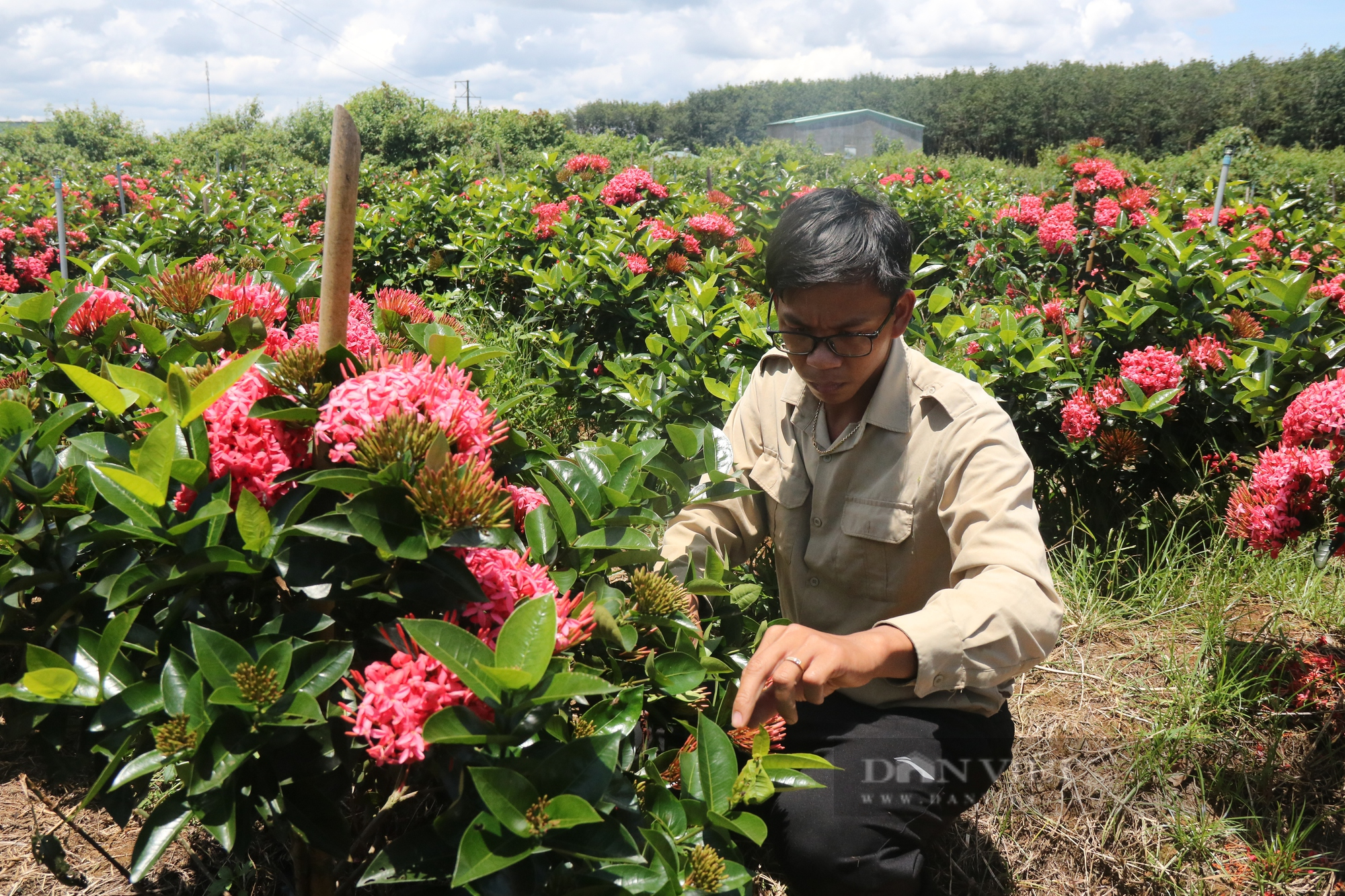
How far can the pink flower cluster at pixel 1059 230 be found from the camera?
14.8ft

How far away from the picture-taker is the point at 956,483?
1.80 metres

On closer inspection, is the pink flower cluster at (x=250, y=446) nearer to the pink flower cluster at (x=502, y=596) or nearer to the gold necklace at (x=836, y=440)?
the pink flower cluster at (x=502, y=596)

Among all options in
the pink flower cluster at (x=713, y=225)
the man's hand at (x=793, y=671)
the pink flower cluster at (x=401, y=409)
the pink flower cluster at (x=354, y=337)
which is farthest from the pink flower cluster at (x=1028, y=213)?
the pink flower cluster at (x=401, y=409)

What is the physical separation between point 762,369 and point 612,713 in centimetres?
138

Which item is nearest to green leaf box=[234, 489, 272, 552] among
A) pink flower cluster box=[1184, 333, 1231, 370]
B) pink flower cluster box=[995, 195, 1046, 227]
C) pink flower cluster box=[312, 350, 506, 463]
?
pink flower cluster box=[312, 350, 506, 463]

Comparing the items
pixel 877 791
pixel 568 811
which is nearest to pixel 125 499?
pixel 568 811

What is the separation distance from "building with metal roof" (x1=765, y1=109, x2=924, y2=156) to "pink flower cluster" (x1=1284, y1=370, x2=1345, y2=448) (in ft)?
131

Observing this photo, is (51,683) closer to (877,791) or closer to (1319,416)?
(877,791)

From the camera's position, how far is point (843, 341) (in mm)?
1773

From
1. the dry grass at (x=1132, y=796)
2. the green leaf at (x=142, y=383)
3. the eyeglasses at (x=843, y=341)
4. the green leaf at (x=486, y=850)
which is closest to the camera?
the green leaf at (x=486, y=850)

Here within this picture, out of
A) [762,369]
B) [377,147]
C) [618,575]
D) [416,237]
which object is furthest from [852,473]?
[377,147]

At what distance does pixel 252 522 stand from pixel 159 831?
349 millimetres

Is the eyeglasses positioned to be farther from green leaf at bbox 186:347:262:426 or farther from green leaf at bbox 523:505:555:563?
green leaf at bbox 186:347:262:426

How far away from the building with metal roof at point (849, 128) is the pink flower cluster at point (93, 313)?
135 feet
